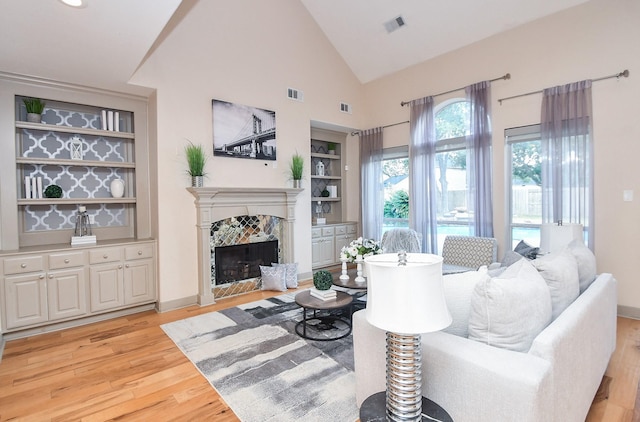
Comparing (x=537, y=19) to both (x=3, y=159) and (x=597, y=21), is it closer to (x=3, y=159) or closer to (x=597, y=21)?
(x=597, y=21)

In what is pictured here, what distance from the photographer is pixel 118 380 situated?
256cm

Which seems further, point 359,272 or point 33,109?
point 359,272

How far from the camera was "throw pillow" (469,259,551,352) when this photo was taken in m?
1.46

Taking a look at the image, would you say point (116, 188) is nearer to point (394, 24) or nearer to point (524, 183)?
point (394, 24)

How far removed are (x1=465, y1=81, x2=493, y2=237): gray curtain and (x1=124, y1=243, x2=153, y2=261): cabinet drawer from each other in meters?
4.41

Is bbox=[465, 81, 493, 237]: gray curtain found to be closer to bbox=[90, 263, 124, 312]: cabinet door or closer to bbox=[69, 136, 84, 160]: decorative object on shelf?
bbox=[90, 263, 124, 312]: cabinet door

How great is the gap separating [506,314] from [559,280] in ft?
2.04

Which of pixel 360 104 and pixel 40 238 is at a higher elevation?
pixel 360 104

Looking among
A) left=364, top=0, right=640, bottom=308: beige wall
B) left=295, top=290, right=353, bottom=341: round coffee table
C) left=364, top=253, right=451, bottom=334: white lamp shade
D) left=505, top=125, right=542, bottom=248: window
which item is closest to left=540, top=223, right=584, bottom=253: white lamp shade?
left=364, top=0, right=640, bottom=308: beige wall

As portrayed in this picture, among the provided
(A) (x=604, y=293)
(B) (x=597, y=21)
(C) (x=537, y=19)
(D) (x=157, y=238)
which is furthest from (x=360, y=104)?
(A) (x=604, y=293)

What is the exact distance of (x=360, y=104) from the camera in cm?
655

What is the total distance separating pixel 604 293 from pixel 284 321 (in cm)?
279

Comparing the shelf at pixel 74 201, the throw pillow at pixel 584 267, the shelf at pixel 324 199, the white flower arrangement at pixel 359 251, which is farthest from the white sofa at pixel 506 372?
the shelf at pixel 324 199

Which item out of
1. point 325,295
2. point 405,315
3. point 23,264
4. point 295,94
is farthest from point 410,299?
point 295,94
